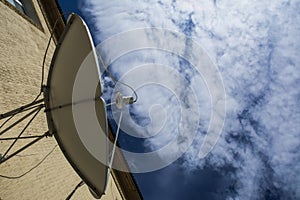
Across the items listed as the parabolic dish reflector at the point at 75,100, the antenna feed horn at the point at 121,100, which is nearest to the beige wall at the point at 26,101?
the parabolic dish reflector at the point at 75,100

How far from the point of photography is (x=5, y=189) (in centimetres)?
478

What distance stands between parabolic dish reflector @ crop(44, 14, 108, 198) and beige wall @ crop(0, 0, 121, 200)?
1.48 meters

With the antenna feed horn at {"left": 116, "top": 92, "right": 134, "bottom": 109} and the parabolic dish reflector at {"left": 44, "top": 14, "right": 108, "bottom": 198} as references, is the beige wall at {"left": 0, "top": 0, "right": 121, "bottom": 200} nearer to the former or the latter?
the parabolic dish reflector at {"left": 44, "top": 14, "right": 108, "bottom": 198}

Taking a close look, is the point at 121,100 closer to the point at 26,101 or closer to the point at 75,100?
the point at 75,100

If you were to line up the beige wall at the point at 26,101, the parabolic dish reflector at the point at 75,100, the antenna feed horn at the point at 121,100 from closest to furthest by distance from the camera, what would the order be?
the parabolic dish reflector at the point at 75,100
the beige wall at the point at 26,101
the antenna feed horn at the point at 121,100

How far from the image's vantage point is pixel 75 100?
173 inches

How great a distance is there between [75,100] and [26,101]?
3.00 metres

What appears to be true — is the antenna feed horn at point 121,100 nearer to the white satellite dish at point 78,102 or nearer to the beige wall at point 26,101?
the white satellite dish at point 78,102

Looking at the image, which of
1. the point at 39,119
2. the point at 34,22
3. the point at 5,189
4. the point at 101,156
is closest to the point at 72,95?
the point at 101,156

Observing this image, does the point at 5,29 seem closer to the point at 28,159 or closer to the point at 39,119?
the point at 39,119

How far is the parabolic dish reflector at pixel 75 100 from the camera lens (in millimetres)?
4203

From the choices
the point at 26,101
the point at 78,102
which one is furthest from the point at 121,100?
the point at 26,101

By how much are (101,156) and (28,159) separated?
8.57 feet

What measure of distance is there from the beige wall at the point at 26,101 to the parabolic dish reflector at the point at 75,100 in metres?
1.48
